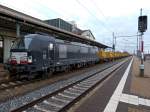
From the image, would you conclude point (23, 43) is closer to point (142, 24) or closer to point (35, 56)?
point (35, 56)

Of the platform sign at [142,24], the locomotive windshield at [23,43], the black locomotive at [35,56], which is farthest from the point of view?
the platform sign at [142,24]

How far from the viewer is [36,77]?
56.3 ft

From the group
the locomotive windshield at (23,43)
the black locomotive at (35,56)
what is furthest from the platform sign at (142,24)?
the locomotive windshield at (23,43)

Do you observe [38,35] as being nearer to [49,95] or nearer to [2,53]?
[49,95]

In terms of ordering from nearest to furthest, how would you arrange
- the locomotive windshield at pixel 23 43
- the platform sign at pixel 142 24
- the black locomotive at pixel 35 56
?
1. the black locomotive at pixel 35 56
2. the locomotive windshield at pixel 23 43
3. the platform sign at pixel 142 24

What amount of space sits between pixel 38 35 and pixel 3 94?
611cm

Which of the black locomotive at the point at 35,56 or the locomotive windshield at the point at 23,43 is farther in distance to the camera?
the locomotive windshield at the point at 23,43

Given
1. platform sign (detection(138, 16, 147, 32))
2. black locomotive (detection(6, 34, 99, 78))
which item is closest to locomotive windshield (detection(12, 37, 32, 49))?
black locomotive (detection(6, 34, 99, 78))

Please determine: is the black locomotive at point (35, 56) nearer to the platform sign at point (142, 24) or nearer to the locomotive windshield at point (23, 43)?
the locomotive windshield at point (23, 43)

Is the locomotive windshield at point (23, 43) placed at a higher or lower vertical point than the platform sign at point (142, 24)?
lower

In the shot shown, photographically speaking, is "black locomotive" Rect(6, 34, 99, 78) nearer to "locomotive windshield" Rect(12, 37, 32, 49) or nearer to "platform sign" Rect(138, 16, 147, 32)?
"locomotive windshield" Rect(12, 37, 32, 49)

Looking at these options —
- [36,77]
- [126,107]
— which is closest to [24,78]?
[36,77]

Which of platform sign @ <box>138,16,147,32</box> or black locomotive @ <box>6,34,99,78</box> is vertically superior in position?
platform sign @ <box>138,16,147,32</box>

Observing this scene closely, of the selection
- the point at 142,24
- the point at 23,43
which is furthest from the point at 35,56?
the point at 142,24
